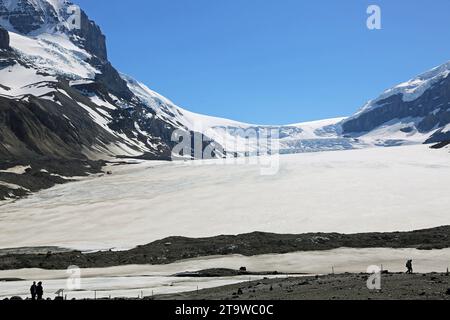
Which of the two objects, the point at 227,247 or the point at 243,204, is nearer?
the point at 227,247

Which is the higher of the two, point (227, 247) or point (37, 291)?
point (227, 247)

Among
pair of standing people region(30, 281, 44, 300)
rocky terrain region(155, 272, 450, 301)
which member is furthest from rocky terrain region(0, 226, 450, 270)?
pair of standing people region(30, 281, 44, 300)

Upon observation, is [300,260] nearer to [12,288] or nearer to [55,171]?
[12,288]

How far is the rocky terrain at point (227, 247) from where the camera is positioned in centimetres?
6406

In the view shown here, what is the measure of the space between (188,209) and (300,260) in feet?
140

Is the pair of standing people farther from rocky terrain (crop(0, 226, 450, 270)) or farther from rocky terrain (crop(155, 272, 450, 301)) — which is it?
rocky terrain (crop(0, 226, 450, 270))

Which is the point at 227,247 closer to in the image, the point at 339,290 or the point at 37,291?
the point at 339,290

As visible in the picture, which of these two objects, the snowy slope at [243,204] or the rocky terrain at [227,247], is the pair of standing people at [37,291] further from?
the snowy slope at [243,204]

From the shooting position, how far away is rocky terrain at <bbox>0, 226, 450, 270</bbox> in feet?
210

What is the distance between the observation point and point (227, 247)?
68125 millimetres

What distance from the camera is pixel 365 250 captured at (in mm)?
64375

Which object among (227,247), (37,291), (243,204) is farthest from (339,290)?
(243,204)

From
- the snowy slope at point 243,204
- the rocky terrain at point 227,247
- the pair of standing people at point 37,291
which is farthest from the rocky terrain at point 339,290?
the snowy slope at point 243,204
